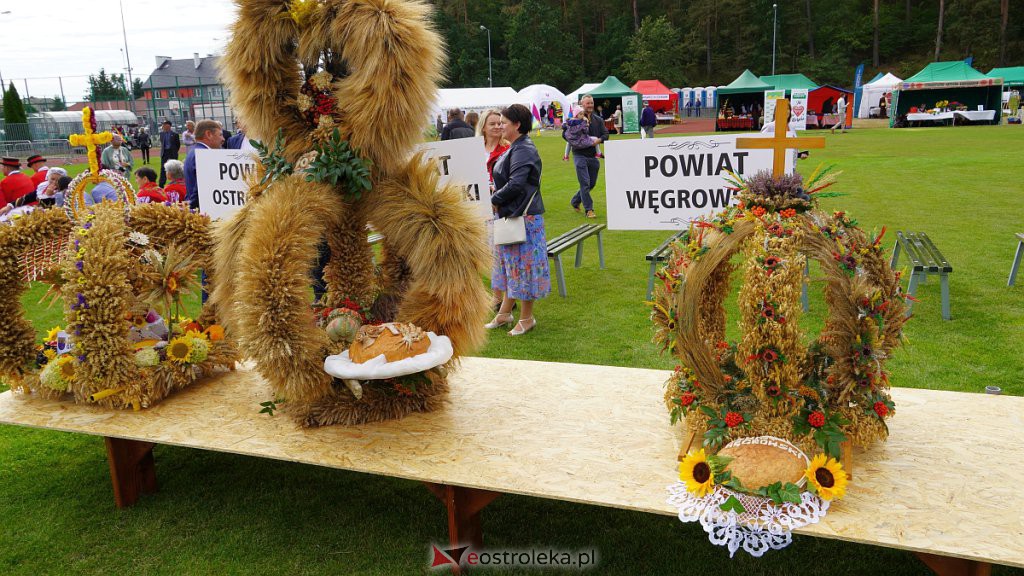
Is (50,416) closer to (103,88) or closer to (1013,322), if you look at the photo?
Answer: (1013,322)

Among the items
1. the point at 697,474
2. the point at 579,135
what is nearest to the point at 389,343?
the point at 697,474

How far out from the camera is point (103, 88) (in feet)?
214

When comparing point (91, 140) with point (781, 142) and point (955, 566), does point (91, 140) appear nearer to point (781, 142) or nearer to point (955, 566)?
point (781, 142)

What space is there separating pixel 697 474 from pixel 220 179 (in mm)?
5756

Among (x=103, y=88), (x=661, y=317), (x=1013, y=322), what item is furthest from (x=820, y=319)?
(x=103, y=88)

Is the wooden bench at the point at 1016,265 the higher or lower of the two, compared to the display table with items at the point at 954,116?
lower

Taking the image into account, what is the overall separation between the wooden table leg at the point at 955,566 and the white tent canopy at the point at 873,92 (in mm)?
41305

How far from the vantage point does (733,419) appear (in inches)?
122

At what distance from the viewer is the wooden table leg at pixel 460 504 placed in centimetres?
326

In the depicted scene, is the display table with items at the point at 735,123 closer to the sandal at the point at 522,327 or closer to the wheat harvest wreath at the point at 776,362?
the sandal at the point at 522,327

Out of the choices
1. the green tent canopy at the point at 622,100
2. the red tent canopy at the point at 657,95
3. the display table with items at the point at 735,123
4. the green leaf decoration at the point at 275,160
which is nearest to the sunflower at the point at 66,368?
the green leaf decoration at the point at 275,160

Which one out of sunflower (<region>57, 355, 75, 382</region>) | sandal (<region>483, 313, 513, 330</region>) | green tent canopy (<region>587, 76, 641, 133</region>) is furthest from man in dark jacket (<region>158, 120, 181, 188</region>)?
green tent canopy (<region>587, 76, 641, 133</region>)

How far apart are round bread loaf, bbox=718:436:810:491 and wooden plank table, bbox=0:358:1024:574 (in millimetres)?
201

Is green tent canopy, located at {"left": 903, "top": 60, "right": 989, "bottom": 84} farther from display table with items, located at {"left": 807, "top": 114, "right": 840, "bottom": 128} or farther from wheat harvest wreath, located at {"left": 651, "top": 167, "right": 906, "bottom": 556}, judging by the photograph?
wheat harvest wreath, located at {"left": 651, "top": 167, "right": 906, "bottom": 556}
